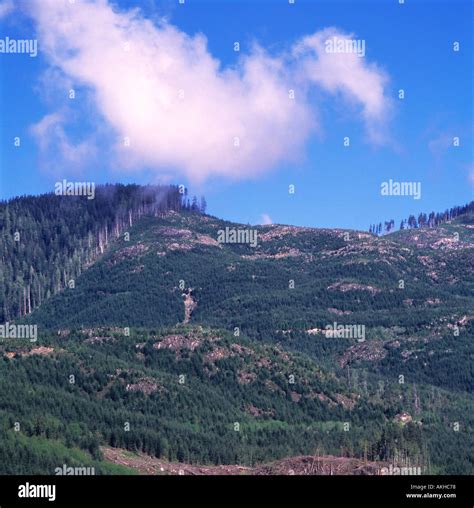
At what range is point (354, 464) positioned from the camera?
149750mm

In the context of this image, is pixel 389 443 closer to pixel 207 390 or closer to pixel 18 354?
pixel 207 390

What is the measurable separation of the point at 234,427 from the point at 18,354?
36157mm

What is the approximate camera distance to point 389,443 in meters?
Result: 162

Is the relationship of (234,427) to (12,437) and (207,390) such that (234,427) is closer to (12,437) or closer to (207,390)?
(207,390)

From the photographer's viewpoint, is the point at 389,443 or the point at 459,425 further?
the point at 459,425

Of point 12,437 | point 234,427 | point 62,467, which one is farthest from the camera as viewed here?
point 234,427

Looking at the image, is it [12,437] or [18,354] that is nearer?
[12,437]
